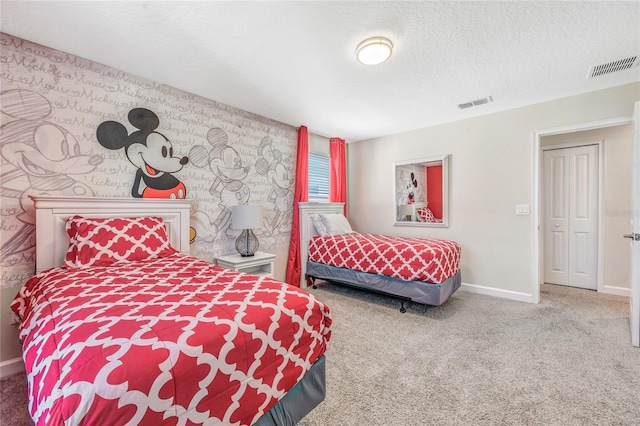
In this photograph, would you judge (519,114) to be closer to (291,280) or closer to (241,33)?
(241,33)

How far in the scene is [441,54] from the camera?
2152 millimetres

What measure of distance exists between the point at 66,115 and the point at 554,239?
582 cm

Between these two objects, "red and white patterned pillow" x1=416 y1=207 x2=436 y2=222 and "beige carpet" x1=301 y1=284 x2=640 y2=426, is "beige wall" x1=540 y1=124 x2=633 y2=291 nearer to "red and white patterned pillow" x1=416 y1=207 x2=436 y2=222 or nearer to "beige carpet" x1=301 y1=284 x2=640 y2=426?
"beige carpet" x1=301 y1=284 x2=640 y2=426

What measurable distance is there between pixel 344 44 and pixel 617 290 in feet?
14.5

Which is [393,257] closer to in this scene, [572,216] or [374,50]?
[374,50]

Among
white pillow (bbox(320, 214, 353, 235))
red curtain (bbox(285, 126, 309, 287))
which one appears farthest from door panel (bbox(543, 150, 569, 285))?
red curtain (bbox(285, 126, 309, 287))

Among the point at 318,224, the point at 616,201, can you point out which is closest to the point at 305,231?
the point at 318,224

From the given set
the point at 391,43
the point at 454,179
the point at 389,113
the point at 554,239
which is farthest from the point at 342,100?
the point at 554,239

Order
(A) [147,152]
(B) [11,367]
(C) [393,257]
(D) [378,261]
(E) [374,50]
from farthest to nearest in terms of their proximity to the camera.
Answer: (D) [378,261], (C) [393,257], (A) [147,152], (E) [374,50], (B) [11,367]

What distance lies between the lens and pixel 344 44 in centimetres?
201

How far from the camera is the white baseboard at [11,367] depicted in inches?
72.7

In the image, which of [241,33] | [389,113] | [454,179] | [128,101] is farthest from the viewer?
[454,179]

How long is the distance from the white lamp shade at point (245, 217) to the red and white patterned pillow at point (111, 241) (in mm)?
809

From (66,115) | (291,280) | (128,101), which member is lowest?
(291,280)
